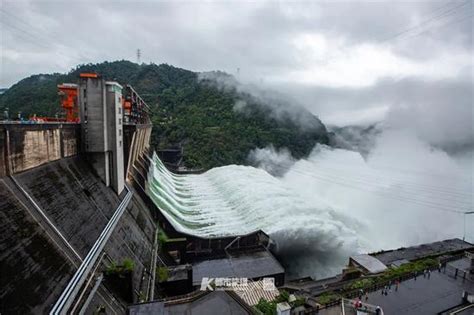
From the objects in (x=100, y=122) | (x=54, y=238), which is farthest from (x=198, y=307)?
(x=100, y=122)

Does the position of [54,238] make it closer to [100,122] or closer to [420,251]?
[100,122]

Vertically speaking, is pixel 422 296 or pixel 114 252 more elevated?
pixel 114 252

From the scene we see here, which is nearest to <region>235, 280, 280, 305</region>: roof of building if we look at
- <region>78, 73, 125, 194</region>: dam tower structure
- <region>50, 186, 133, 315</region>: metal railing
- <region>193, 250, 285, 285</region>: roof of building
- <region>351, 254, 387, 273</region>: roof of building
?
<region>193, 250, 285, 285</region>: roof of building

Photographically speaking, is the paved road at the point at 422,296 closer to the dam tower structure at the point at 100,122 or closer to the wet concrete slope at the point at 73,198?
the wet concrete slope at the point at 73,198

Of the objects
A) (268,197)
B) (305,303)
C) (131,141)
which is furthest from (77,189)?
(268,197)

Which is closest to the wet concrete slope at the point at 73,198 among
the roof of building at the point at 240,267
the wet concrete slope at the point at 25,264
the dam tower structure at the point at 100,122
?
the dam tower structure at the point at 100,122

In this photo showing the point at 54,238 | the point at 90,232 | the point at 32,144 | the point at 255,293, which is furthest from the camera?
the point at 255,293
